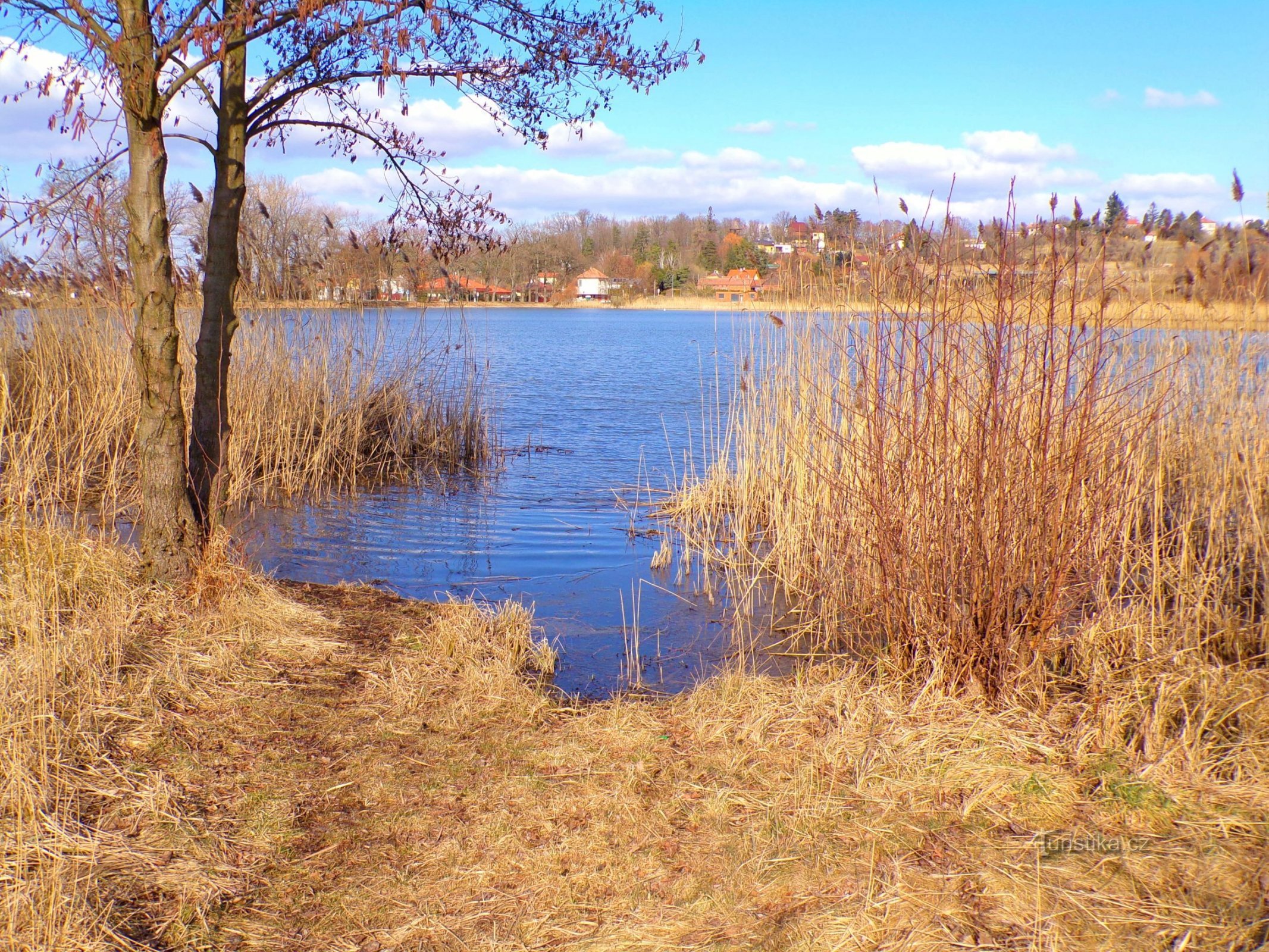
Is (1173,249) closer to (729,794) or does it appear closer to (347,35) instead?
(729,794)

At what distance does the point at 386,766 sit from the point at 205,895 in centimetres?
81

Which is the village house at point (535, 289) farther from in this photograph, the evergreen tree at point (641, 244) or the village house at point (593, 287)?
the village house at point (593, 287)

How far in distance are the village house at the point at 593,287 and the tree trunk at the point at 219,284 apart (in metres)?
58.0

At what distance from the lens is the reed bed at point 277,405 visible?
23.3 ft

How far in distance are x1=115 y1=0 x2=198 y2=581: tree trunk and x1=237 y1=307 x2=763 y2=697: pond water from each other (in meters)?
0.64

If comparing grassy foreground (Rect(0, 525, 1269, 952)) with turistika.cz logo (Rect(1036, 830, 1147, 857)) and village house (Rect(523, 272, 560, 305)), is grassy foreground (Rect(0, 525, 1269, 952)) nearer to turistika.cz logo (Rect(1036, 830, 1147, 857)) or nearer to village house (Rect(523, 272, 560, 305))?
turistika.cz logo (Rect(1036, 830, 1147, 857))

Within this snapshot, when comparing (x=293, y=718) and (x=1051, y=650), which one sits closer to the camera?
(x=293, y=718)

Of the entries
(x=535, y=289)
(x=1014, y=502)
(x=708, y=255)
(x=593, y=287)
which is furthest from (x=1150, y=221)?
(x=593, y=287)

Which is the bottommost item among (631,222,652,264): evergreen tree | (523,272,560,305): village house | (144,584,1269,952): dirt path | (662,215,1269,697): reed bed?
(144,584,1269,952): dirt path

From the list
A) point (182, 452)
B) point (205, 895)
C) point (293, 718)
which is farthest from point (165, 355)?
point (205, 895)

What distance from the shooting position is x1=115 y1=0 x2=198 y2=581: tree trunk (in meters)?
3.51

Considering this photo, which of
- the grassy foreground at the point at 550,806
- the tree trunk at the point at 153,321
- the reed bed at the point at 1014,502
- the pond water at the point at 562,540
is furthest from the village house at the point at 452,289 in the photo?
the grassy foreground at the point at 550,806

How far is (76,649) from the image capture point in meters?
3.23

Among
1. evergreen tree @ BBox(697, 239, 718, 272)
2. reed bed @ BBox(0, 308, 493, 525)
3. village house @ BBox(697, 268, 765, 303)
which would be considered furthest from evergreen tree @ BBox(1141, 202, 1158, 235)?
evergreen tree @ BBox(697, 239, 718, 272)
